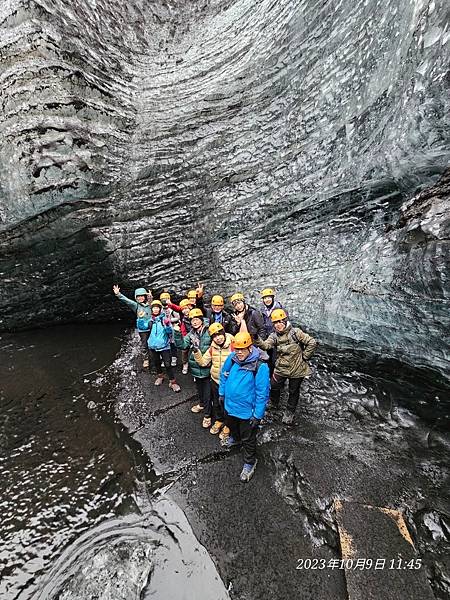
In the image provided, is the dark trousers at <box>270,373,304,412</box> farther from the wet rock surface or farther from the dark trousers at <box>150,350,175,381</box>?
the dark trousers at <box>150,350,175,381</box>

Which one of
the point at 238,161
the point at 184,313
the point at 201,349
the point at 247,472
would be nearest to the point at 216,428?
the point at 247,472

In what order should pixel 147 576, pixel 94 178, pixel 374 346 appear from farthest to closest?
pixel 94 178 < pixel 374 346 < pixel 147 576

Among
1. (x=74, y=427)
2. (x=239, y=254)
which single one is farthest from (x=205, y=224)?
(x=74, y=427)

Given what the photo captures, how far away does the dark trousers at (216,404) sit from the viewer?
22.9 feet

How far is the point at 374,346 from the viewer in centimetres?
764

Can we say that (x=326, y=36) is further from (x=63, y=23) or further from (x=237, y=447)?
(x=237, y=447)

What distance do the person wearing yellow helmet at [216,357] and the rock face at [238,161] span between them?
9.68ft

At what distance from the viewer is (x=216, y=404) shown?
24.5 ft

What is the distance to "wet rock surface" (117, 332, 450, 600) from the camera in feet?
16.2

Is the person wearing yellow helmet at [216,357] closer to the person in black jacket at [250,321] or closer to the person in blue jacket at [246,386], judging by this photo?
the person in blue jacket at [246,386]

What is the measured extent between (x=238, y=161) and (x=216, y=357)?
268 inches

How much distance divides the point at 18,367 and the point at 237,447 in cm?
685

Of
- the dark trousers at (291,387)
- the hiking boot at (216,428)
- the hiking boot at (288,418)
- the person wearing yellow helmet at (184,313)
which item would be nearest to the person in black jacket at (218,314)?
the person wearing yellow helmet at (184,313)

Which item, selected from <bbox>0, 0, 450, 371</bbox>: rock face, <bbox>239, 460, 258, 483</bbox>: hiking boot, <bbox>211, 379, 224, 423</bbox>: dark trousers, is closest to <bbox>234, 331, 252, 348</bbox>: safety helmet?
<bbox>211, 379, 224, 423</bbox>: dark trousers
